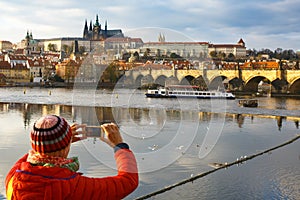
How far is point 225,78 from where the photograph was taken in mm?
39094

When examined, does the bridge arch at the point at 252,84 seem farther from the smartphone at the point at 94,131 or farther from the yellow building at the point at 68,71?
the smartphone at the point at 94,131

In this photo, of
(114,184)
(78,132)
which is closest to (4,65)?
(78,132)

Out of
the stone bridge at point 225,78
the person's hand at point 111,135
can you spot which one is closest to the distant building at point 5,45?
the stone bridge at point 225,78

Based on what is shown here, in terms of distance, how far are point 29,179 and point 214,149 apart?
25.5 feet

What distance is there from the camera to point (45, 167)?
110 centimetres

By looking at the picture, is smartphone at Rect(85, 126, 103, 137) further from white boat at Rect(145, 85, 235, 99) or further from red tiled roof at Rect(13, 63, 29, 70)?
red tiled roof at Rect(13, 63, 29, 70)

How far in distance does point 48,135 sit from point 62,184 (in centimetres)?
14

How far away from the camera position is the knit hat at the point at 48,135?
112 cm

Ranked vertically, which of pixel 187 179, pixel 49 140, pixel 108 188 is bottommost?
pixel 187 179

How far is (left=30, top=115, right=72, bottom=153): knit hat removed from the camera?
1.12 m

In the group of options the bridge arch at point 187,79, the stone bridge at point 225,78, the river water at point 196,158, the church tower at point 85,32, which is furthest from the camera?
the church tower at point 85,32

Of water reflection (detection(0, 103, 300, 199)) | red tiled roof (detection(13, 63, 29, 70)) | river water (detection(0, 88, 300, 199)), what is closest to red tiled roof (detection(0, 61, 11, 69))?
red tiled roof (detection(13, 63, 29, 70))

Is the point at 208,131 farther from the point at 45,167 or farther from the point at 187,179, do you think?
the point at 45,167

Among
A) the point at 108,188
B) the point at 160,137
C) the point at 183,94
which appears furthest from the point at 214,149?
the point at 183,94
